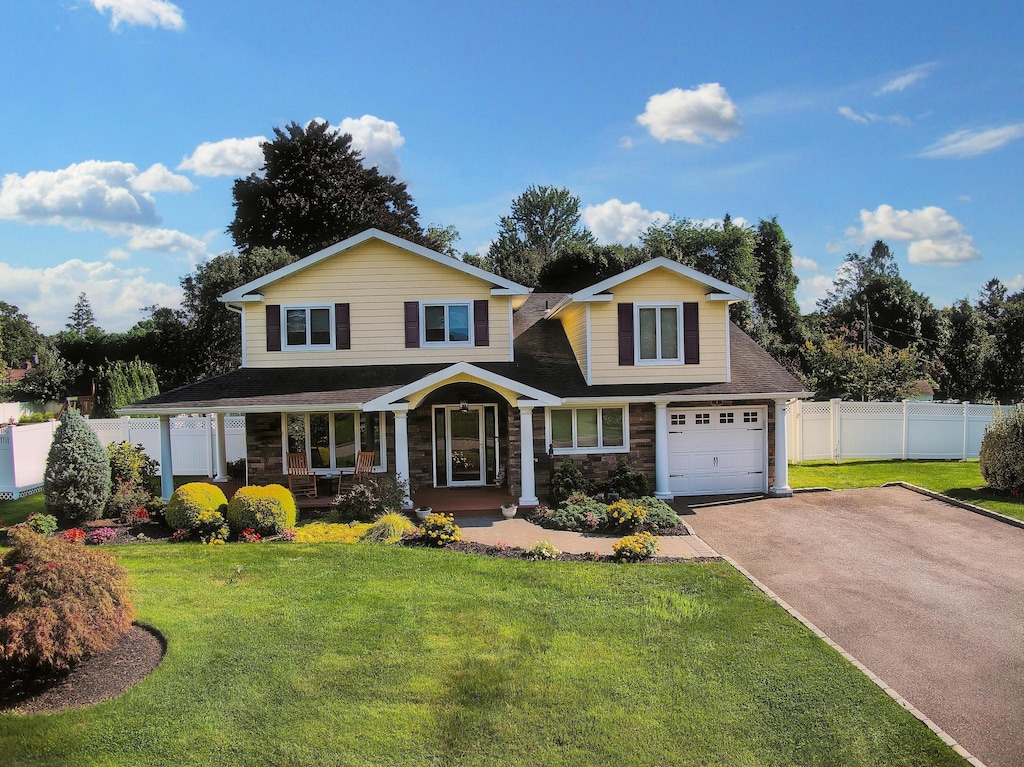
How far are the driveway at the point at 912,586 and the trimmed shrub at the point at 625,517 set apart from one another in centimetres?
125

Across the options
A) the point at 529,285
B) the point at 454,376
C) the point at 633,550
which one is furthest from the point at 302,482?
the point at 529,285

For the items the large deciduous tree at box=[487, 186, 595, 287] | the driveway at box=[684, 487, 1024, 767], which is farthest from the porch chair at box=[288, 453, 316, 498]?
the large deciduous tree at box=[487, 186, 595, 287]

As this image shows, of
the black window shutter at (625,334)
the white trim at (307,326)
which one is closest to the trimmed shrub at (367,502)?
the white trim at (307,326)

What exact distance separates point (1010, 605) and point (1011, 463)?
8.44 metres

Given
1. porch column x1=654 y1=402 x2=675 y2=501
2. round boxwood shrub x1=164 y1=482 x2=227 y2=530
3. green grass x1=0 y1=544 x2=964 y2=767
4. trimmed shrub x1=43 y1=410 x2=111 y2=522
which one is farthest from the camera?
porch column x1=654 y1=402 x2=675 y2=501

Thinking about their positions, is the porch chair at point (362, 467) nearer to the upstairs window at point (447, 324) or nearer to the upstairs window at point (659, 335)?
the upstairs window at point (447, 324)

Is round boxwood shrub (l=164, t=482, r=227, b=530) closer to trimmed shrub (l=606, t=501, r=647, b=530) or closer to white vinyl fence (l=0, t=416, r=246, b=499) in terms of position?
white vinyl fence (l=0, t=416, r=246, b=499)

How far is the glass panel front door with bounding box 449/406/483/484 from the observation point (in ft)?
60.4

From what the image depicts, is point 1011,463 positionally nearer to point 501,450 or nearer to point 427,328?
point 501,450

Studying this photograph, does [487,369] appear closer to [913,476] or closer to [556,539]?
[556,539]

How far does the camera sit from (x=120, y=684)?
723 centimetres

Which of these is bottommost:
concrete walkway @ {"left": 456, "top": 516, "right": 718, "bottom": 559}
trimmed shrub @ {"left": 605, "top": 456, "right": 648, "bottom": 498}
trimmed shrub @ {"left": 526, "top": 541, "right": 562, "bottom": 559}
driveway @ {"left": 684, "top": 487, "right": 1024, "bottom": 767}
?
driveway @ {"left": 684, "top": 487, "right": 1024, "bottom": 767}

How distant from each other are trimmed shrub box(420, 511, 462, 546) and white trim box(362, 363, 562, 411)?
365cm

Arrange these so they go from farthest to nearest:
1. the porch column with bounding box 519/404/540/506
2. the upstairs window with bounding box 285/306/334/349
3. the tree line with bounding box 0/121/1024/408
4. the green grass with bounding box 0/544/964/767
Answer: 1. the tree line with bounding box 0/121/1024/408
2. the upstairs window with bounding box 285/306/334/349
3. the porch column with bounding box 519/404/540/506
4. the green grass with bounding box 0/544/964/767
